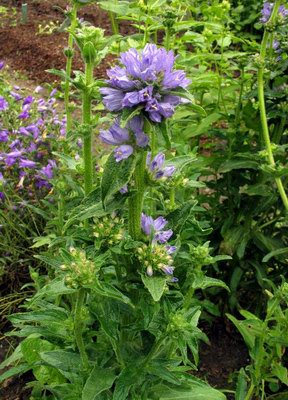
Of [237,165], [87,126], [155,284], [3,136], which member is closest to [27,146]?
[3,136]

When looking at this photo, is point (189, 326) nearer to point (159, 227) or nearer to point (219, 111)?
point (159, 227)

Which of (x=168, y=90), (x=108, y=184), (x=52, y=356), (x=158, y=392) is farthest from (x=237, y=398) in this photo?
(x=168, y=90)

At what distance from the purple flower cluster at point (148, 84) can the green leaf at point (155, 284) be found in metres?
0.40

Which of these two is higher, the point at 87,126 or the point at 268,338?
the point at 87,126

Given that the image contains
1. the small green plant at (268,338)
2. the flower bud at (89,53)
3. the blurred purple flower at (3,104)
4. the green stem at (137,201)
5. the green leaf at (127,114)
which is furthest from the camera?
the blurred purple flower at (3,104)

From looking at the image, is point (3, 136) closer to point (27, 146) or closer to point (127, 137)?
point (27, 146)

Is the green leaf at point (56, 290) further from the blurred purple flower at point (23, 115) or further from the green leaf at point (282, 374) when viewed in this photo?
the blurred purple flower at point (23, 115)

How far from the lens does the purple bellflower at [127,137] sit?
1.19m

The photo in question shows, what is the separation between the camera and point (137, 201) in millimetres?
1365

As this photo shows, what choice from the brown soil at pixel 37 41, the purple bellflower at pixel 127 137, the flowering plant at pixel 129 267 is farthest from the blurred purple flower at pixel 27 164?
the brown soil at pixel 37 41

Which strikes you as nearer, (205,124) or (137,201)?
(137,201)

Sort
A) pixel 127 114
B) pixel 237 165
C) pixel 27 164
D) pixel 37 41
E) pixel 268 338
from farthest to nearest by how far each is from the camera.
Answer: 1. pixel 37 41
2. pixel 27 164
3. pixel 237 165
4. pixel 268 338
5. pixel 127 114

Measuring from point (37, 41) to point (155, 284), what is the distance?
622 centimetres

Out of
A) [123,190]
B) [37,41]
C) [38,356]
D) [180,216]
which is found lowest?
[37,41]
